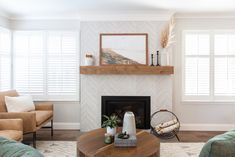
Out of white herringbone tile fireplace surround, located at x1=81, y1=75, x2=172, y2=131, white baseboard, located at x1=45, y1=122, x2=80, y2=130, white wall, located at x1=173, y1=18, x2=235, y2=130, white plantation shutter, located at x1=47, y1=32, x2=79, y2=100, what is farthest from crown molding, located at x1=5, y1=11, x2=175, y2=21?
white baseboard, located at x1=45, y1=122, x2=80, y2=130

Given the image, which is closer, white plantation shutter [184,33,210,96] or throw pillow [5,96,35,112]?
throw pillow [5,96,35,112]

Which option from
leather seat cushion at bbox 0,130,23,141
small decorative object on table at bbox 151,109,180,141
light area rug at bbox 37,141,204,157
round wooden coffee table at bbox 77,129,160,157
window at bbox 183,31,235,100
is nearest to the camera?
round wooden coffee table at bbox 77,129,160,157

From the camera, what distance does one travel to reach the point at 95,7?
14.6 ft

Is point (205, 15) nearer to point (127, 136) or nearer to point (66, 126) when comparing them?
point (127, 136)

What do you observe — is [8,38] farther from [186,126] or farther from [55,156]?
[186,126]

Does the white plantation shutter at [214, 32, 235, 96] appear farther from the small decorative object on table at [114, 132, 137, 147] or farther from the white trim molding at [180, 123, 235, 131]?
the small decorative object on table at [114, 132, 137, 147]

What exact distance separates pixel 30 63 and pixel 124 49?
2.21m

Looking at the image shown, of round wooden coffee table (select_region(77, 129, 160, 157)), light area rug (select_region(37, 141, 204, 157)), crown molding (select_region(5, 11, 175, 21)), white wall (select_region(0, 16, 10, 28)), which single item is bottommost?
light area rug (select_region(37, 141, 204, 157))

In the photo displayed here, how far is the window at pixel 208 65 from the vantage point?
502 cm

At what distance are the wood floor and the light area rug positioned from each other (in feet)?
0.93

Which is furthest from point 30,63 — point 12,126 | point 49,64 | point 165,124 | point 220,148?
point 220,148

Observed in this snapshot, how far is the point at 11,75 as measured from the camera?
5094 millimetres

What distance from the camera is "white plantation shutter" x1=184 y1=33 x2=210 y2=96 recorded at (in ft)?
16.5

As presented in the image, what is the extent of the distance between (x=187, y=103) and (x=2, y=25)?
4.44m
